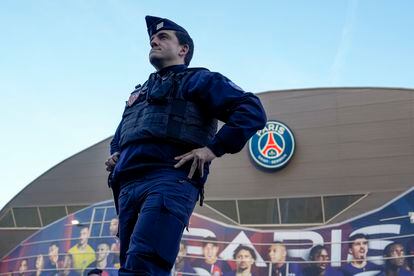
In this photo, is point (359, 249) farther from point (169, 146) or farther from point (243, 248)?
point (169, 146)

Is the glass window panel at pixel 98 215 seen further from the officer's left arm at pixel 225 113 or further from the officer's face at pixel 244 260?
the officer's left arm at pixel 225 113

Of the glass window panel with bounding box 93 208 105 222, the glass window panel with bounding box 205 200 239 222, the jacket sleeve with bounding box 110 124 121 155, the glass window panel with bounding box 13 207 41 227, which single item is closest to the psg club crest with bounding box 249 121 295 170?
the glass window panel with bounding box 205 200 239 222

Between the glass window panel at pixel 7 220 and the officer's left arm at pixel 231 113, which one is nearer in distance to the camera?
the officer's left arm at pixel 231 113

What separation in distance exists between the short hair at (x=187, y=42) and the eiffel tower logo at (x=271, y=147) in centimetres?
1889

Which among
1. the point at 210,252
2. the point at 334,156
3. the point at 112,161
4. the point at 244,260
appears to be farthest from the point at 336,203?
the point at 112,161

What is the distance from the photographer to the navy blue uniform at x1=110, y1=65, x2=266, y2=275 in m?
2.07

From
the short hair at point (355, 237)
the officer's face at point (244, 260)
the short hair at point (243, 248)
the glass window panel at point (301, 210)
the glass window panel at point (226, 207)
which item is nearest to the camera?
the short hair at point (355, 237)

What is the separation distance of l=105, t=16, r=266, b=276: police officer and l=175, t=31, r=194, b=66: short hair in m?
0.03

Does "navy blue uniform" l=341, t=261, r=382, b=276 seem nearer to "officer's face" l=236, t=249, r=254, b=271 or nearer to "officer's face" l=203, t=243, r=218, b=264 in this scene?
"officer's face" l=236, t=249, r=254, b=271

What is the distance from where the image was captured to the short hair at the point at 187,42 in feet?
8.53

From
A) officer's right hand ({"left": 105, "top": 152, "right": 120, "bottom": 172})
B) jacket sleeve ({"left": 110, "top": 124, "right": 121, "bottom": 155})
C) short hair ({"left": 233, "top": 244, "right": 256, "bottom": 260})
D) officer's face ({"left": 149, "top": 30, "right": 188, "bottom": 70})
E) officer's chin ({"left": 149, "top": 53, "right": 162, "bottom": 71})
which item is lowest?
short hair ({"left": 233, "top": 244, "right": 256, "bottom": 260})

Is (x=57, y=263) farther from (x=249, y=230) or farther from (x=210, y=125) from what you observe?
(x=210, y=125)

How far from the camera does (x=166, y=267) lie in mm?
2102

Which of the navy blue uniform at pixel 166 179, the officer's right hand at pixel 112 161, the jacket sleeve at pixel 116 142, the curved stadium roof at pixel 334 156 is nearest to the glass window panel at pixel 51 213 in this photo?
the curved stadium roof at pixel 334 156
